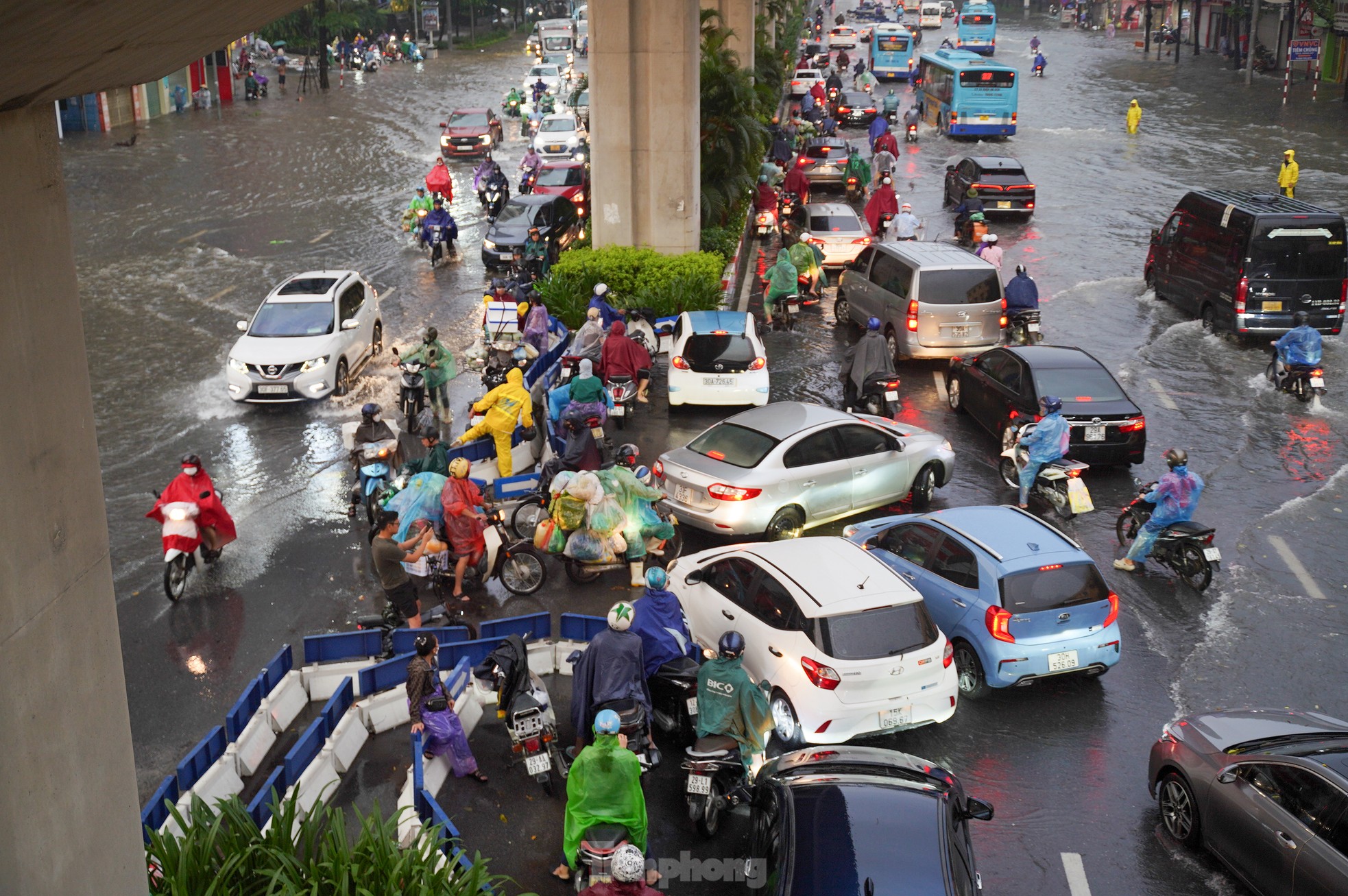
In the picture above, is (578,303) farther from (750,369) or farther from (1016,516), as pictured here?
(1016,516)

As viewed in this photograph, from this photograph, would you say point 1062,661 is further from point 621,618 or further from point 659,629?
point 621,618

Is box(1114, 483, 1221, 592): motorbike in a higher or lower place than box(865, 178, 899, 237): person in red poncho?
lower

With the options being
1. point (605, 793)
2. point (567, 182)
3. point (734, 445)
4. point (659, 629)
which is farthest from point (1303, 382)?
point (567, 182)

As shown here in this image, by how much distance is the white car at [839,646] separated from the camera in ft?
33.7

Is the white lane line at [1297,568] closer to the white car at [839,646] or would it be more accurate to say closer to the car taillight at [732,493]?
the white car at [839,646]

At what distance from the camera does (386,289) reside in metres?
27.0

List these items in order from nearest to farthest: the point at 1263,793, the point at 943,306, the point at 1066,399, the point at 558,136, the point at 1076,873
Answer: the point at 1263,793, the point at 1076,873, the point at 1066,399, the point at 943,306, the point at 558,136

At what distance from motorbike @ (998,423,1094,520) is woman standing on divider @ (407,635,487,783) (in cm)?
843

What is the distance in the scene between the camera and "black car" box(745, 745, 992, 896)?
23.7 feet

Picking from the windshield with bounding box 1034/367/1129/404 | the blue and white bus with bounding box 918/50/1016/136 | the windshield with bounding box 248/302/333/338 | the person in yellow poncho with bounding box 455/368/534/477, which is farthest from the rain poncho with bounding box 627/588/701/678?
the blue and white bus with bounding box 918/50/1016/136

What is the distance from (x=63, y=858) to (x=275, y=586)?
827cm

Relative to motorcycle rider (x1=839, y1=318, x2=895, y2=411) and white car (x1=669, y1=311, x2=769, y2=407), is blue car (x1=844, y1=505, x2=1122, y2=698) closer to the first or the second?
motorcycle rider (x1=839, y1=318, x2=895, y2=411)

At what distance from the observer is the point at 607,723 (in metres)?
8.16

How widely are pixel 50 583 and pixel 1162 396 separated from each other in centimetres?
1792
